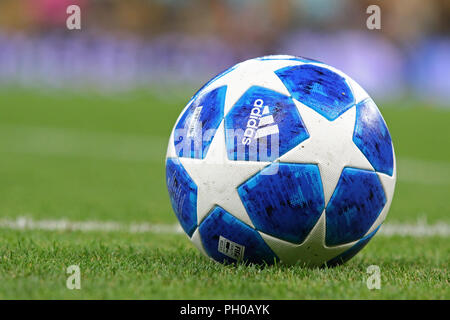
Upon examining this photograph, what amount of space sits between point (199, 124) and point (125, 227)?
8.24ft

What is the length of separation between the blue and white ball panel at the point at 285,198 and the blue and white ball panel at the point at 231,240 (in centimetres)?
10

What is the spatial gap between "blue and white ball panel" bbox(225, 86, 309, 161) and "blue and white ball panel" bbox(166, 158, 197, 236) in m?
0.33

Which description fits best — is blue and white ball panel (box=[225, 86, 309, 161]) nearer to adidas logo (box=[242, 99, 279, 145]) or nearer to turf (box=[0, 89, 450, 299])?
adidas logo (box=[242, 99, 279, 145])

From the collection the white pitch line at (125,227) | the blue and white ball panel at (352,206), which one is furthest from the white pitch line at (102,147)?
the blue and white ball panel at (352,206)

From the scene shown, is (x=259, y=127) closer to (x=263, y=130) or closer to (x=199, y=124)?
(x=263, y=130)

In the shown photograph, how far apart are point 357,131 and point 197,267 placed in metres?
1.15

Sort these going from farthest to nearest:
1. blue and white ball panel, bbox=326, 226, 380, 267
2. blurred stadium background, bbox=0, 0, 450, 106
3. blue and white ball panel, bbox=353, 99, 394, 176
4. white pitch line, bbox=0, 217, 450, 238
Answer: blurred stadium background, bbox=0, 0, 450, 106 < white pitch line, bbox=0, 217, 450, 238 < blue and white ball panel, bbox=326, 226, 380, 267 < blue and white ball panel, bbox=353, 99, 394, 176

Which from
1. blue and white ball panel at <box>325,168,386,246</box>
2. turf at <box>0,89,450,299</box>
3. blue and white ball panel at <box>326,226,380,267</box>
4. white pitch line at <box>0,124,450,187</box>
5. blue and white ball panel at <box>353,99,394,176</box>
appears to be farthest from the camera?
white pitch line at <box>0,124,450,187</box>

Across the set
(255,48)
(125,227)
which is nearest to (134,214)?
(125,227)

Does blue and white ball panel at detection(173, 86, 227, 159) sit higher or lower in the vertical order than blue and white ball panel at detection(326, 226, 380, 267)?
higher

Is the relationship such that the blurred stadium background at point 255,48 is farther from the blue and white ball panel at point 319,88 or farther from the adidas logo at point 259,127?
the adidas logo at point 259,127

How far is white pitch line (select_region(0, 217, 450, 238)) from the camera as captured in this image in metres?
6.42

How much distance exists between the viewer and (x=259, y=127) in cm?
423

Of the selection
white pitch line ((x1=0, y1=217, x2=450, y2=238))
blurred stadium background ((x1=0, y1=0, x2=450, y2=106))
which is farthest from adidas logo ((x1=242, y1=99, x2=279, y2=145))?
blurred stadium background ((x1=0, y1=0, x2=450, y2=106))
